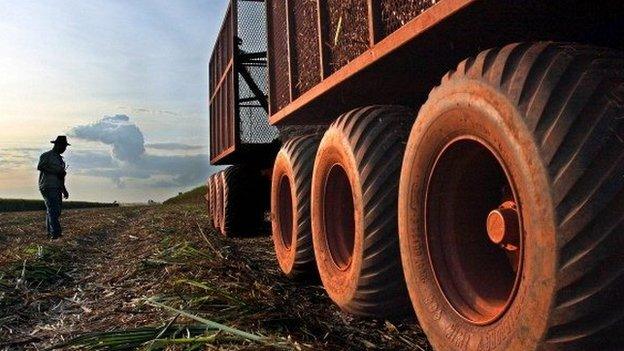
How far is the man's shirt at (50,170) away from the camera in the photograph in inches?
462

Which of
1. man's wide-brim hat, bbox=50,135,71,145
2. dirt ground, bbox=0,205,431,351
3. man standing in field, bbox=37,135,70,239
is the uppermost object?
man's wide-brim hat, bbox=50,135,71,145

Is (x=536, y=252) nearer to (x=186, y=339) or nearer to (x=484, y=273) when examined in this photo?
(x=484, y=273)

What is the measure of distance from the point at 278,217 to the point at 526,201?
11.9 feet

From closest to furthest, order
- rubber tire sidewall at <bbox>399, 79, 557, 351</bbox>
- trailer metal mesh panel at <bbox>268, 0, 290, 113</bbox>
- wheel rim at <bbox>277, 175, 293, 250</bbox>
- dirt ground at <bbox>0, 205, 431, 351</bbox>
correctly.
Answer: rubber tire sidewall at <bbox>399, 79, 557, 351</bbox>, dirt ground at <bbox>0, 205, 431, 351</bbox>, wheel rim at <bbox>277, 175, 293, 250</bbox>, trailer metal mesh panel at <bbox>268, 0, 290, 113</bbox>

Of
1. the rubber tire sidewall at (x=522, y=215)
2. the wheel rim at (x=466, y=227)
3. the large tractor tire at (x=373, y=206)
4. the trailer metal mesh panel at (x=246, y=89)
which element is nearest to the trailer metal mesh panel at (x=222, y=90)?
the trailer metal mesh panel at (x=246, y=89)

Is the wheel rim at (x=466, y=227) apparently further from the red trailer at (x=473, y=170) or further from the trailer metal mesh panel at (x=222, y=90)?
the trailer metal mesh panel at (x=222, y=90)

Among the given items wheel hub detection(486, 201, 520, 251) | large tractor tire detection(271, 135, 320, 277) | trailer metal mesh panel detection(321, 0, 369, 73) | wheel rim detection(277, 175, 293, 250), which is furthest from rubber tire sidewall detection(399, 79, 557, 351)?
wheel rim detection(277, 175, 293, 250)

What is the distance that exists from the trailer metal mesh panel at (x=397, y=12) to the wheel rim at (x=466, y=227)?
2.21 ft

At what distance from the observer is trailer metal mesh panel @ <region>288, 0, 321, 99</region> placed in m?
4.50

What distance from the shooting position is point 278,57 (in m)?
5.99

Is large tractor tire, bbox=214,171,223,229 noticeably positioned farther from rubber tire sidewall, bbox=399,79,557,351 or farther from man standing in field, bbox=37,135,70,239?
rubber tire sidewall, bbox=399,79,557,351

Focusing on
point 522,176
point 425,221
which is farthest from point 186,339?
point 522,176

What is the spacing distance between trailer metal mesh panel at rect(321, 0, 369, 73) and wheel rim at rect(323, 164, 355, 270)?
0.76 meters

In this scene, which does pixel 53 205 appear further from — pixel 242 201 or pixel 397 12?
pixel 397 12
